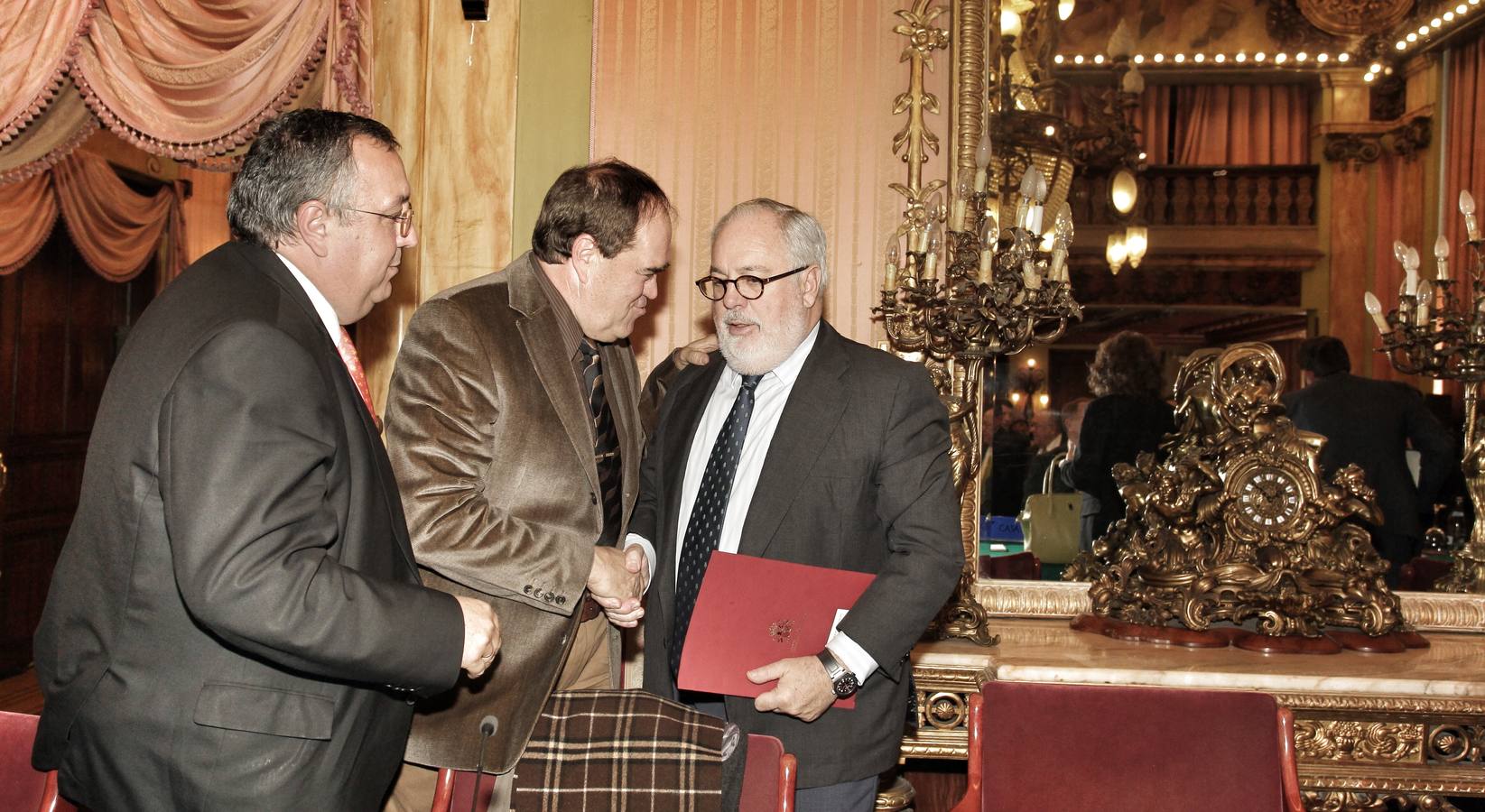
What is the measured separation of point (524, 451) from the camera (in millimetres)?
2285

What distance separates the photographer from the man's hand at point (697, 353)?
2.68 meters

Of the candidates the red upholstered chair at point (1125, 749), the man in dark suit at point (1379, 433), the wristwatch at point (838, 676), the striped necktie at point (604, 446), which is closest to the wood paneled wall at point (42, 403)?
the striped necktie at point (604, 446)

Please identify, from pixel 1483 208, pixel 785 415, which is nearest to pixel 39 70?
pixel 785 415

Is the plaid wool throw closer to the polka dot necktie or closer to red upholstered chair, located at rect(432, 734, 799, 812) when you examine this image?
red upholstered chair, located at rect(432, 734, 799, 812)

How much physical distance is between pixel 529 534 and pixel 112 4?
235cm

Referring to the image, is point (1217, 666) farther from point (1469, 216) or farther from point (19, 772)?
point (19, 772)

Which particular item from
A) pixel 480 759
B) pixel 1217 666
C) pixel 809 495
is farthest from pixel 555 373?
pixel 1217 666

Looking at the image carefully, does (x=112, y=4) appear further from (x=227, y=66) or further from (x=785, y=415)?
(x=785, y=415)

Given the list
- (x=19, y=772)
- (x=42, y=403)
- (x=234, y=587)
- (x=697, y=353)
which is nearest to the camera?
(x=234, y=587)

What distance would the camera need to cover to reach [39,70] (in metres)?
3.40

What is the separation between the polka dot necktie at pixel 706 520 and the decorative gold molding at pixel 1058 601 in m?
1.51

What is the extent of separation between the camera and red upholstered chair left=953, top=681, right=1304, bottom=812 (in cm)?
226

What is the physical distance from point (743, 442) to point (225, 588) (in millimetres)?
1134

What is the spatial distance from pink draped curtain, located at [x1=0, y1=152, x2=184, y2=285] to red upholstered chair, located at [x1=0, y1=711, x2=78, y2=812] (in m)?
4.98
